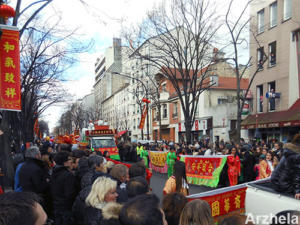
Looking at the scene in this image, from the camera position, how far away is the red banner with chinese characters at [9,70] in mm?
6941

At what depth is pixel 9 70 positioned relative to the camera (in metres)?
7.12

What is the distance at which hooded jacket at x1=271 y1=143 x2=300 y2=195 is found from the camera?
3.60 m

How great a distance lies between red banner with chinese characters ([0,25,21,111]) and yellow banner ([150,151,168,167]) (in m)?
9.34

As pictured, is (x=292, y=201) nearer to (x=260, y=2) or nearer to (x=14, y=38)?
(x=14, y=38)

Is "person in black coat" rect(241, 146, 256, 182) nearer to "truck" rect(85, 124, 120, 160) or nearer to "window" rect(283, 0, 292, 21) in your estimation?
"truck" rect(85, 124, 120, 160)

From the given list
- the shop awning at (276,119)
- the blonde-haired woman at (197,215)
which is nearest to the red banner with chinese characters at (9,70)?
the blonde-haired woman at (197,215)

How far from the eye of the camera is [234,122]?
28.7 metres

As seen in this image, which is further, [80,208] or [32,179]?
[32,179]

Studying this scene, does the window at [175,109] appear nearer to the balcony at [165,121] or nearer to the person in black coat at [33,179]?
the balcony at [165,121]

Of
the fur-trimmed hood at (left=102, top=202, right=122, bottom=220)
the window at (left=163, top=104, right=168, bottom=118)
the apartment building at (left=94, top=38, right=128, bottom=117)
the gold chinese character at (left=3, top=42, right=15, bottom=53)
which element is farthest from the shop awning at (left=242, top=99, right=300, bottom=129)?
the apartment building at (left=94, top=38, right=128, bottom=117)

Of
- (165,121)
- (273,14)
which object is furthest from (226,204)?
(165,121)

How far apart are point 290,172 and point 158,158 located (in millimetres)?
12078

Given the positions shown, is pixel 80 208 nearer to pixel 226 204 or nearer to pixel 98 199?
pixel 98 199

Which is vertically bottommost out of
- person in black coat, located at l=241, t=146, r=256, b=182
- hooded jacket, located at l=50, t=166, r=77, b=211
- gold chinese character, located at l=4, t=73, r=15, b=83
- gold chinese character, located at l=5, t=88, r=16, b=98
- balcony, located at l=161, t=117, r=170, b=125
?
person in black coat, located at l=241, t=146, r=256, b=182
